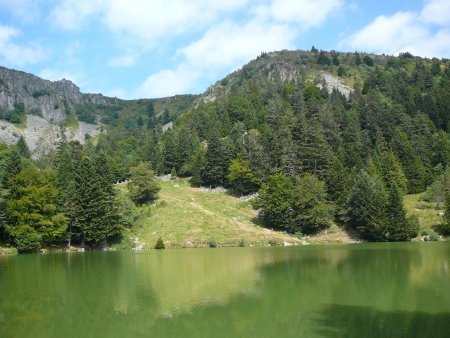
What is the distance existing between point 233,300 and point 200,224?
187 feet

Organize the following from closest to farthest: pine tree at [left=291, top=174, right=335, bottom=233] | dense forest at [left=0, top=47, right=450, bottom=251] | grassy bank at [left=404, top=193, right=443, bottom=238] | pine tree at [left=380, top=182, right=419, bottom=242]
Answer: dense forest at [left=0, top=47, right=450, bottom=251], pine tree at [left=380, top=182, right=419, bottom=242], grassy bank at [left=404, top=193, right=443, bottom=238], pine tree at [left=291, top=174, right=335, bottom=233]

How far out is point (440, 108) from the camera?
151 meters

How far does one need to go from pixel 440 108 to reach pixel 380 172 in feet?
209

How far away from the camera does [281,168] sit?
105 metres

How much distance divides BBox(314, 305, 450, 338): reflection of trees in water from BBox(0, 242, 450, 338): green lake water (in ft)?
0.14

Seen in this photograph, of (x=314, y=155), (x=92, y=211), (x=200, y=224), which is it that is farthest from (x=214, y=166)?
(x=92, y=211)

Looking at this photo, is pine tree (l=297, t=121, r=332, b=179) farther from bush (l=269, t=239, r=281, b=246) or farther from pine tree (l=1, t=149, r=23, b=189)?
pine tree (l=1, t=149, r=23, b=189)

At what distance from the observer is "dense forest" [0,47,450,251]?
3007 inches

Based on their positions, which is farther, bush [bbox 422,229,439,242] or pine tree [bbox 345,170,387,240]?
pine tree [bbox 345,170,387,240]

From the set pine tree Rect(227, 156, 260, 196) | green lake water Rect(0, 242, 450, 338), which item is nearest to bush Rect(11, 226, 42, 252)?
green lake water Rect(0, 242, 450, 338)

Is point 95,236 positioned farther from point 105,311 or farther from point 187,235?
point 105,311

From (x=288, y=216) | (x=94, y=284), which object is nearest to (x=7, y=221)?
(x=94, y=284)

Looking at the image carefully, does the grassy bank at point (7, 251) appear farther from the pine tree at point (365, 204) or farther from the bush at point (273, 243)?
the pine tree at point (365, 204)

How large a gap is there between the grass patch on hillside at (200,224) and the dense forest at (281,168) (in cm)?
397
